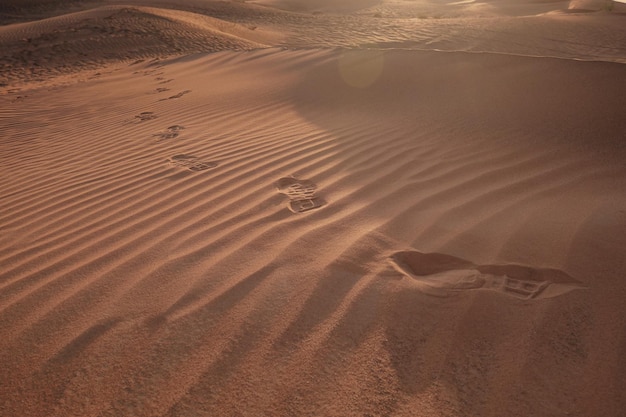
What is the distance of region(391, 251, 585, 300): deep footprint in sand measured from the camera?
5.05 feet

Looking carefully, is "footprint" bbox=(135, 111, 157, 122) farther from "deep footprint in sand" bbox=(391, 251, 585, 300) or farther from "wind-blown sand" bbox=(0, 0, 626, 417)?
"deep footprint in sand" bbox=(391, 251, 585, 300)

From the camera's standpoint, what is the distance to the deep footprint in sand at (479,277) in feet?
5.05

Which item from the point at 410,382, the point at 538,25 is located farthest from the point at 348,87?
the point at 538,25

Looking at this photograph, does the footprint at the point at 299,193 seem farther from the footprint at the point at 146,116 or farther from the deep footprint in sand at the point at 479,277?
the footprint at the point at 146,116

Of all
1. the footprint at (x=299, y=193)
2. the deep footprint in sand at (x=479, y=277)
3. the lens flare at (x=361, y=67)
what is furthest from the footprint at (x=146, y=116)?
the deep footprint in sand at (x=479, y=277)

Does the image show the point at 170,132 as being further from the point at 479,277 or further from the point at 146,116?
the point at 479,277

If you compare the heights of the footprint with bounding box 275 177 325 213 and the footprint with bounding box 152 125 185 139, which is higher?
the footprint with bounding box 275 177 325 213

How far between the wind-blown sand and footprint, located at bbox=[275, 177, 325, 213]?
2 cm

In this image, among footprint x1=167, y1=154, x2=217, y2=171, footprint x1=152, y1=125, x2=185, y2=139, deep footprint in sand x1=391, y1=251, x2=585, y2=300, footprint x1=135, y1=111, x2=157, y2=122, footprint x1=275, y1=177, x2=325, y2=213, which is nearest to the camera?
deep footprint in sand x1=391, y1=251, x2=585, y2=300

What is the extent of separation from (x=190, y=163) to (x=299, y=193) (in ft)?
3.55

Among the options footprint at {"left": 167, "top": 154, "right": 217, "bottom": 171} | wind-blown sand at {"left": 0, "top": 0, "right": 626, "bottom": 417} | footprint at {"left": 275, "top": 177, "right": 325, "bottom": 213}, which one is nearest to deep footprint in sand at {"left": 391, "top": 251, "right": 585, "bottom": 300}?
wind-blown sand at {"left": 0, "top": 0, "right": 626, "bottom": 417}

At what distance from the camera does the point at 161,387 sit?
127 centimetres

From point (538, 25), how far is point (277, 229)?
44.6 ft

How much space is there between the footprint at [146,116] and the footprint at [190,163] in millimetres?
1638
